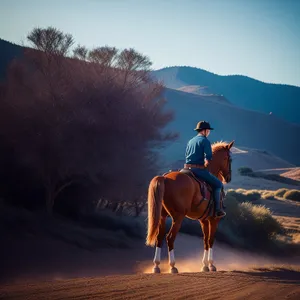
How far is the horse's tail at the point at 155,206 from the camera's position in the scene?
10.3m

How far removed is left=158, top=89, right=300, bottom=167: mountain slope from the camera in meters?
123

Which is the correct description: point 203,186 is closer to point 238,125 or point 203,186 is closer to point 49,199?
point 49,199

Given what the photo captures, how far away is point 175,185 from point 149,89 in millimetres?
15347

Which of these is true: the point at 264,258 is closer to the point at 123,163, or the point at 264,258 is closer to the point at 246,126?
the point at 123,163

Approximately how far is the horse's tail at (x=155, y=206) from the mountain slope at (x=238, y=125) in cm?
10416

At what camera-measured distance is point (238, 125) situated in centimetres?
13488

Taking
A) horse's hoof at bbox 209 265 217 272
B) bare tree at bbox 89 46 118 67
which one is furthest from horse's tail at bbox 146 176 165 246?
bare tree at bbox 89 46 118 67

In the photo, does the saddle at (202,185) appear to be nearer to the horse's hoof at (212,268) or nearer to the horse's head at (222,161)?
the horse's head at (222,161)

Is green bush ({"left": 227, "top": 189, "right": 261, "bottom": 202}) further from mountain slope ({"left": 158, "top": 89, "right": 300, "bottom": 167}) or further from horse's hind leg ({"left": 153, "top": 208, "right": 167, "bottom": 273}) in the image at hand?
mountain slope ({"left": 158, "top": 89, "right": 300, "bottom": 167})

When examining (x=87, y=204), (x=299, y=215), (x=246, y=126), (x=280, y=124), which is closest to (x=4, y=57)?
(x=299, y=215)

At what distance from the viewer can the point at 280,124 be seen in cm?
14550

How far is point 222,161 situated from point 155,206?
3.01 metres

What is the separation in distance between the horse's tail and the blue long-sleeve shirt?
1.17m

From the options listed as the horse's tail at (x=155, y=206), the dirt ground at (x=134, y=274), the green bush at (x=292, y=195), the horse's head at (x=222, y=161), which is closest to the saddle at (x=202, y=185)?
the horse's tail at (x=155, y=206)
